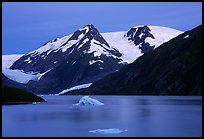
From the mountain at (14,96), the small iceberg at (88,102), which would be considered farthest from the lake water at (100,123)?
the mountain at (14,96)

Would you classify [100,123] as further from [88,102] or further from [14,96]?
[14,96]

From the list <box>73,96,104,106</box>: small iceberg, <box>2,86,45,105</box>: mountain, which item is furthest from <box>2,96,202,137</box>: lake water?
<box>2,86,45,105</box>: mountain

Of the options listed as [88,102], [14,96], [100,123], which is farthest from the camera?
[14,96]

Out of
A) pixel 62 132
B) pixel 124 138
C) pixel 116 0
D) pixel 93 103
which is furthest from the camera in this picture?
pixel 93 103

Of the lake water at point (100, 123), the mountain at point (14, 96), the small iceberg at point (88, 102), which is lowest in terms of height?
the lake water at point (100, 123)

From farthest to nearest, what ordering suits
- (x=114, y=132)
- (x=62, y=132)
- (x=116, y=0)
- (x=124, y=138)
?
1. (x=62, y=132)
2. (x=114, y=132)
3. (x=124, y=138)
4. (x=116, y=0)

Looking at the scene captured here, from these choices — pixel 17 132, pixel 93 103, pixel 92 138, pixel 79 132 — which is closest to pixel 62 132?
pixel 79 132

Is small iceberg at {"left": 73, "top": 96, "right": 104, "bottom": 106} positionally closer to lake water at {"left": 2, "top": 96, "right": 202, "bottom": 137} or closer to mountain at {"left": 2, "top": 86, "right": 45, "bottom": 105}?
mountain at {"left": 2, "top": 86, "right": 45, "bottom": 105}

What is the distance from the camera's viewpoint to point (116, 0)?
2156 centimetres

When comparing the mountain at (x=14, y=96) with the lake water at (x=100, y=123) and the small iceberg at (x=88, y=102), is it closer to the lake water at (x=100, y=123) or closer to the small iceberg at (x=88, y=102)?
the small iceberg at (x=88, y=102)

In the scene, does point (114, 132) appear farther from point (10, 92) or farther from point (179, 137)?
point (10, 92)

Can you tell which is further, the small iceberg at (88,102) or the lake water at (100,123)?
the small iceberg at (88,102)

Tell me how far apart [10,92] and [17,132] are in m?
95.4

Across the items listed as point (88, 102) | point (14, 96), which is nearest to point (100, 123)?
point (88, 102)
